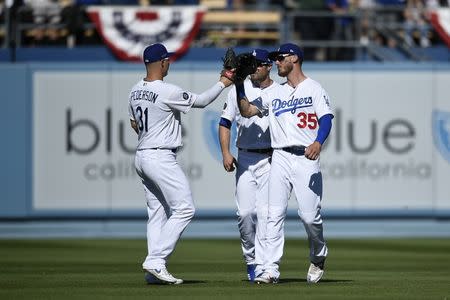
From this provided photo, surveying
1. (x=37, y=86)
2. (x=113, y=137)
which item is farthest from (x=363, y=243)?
(x=37, y=86)

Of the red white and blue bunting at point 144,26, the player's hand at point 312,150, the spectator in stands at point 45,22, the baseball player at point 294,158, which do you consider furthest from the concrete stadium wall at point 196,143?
the player's hand at point 312,150

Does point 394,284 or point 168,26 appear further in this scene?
point 168,26

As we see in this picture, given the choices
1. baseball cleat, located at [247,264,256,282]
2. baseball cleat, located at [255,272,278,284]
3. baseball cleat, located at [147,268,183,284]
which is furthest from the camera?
baseball cleat, located at [247,264,256,282]

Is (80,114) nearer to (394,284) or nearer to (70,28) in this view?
(70,28)

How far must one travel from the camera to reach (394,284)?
1150cm

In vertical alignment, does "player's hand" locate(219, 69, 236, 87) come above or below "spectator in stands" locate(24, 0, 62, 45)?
below

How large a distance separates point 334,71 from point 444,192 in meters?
3.24

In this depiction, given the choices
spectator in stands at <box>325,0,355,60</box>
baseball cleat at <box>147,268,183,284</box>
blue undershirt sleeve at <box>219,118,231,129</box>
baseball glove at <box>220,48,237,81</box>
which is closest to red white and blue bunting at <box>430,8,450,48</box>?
spectator in stands at <box>325,0,355,60</box>

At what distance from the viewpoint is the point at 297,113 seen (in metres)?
11.6

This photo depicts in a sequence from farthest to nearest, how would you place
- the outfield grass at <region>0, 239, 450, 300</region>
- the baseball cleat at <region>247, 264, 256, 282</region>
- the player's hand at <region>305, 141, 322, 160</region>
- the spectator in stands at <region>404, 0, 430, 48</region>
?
the spectator in stands at <region>404, 0, 430, 48</region>, the baseball cleat at <region>247, 264, 256, 282</region>, the player's hand at <region>305, 141, 322, 160</region>, the outfield grass at <region>0, 239, 450, 300</region>

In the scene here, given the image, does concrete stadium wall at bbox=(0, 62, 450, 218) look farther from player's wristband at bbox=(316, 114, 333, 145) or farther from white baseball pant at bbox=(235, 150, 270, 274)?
player's wristband at bbox=(316, 114, 333, 145)

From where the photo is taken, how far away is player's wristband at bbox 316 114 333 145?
11.3 metres

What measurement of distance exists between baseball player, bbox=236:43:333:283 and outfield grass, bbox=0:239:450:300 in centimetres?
36

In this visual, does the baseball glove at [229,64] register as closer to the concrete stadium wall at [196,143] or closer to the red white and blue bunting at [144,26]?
the concrete stadium wall at [196,143]
